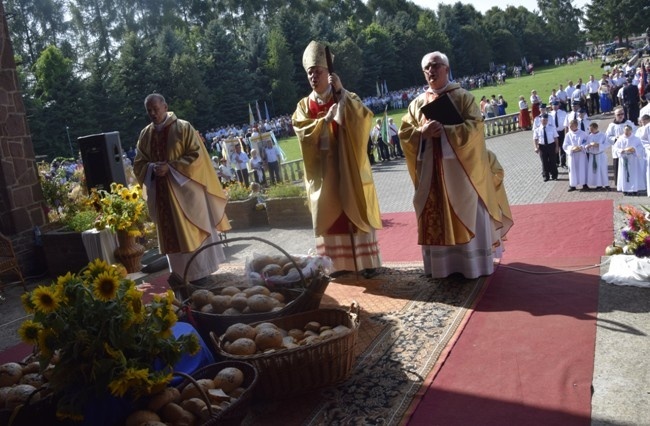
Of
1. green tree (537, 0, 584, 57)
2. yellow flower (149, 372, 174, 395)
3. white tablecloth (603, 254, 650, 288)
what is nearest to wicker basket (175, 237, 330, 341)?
yellow flower (149, 372, 174, 395)

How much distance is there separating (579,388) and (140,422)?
9.35 feet

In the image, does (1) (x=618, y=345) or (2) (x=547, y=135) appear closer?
(1) (x=618, y=345)

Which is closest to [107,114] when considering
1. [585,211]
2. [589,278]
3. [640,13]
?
[585,211]

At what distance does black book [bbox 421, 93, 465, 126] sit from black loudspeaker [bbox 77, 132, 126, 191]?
6200mm

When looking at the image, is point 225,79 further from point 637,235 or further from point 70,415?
point 70,415

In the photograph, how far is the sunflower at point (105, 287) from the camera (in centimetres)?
362

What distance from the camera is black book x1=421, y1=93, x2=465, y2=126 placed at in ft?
22.9

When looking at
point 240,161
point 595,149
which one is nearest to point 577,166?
point 595,149

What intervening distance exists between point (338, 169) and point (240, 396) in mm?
4203

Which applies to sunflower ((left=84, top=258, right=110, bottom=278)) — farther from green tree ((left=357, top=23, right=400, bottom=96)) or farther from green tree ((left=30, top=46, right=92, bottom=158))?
green tree ((left=357, top=23, right=400, bottom=96))

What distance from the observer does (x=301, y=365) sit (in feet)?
14.7

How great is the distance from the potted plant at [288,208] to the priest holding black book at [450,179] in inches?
200

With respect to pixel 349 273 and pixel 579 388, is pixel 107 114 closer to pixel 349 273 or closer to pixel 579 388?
pixel 349 273

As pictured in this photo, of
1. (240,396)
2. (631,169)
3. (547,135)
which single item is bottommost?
(631,169)
